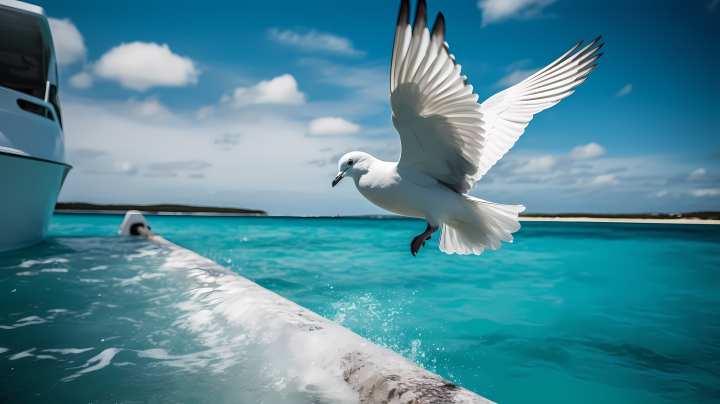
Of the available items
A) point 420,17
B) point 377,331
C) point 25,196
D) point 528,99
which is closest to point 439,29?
point 420,17

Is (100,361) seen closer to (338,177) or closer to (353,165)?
(338,177)

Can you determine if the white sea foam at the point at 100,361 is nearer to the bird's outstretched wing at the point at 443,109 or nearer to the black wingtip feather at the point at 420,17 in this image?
the bird's outstretched wing at the point at 443,109

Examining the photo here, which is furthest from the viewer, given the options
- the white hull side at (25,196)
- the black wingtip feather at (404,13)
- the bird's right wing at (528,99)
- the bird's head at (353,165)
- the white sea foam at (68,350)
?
the white hull side at (25,196)

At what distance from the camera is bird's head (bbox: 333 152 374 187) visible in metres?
2.23

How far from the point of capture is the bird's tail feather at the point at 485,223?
8.25 feet

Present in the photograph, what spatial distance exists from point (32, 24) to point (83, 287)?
5.37 meters

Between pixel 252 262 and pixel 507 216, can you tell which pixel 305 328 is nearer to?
pixel 507 216

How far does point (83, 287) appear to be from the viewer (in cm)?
464

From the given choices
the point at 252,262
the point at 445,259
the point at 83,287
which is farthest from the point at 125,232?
the point at 445,259

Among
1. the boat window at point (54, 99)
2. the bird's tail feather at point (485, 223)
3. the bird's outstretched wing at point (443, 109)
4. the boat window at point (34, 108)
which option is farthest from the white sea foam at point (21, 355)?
the boat window at point (54, 99)

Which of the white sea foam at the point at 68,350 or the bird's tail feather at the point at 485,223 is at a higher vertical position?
the bird's tail feather at the point at 485,223

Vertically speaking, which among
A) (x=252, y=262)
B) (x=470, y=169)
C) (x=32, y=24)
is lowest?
(x=252, y=262)

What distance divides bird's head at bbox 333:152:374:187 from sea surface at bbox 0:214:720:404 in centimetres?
121

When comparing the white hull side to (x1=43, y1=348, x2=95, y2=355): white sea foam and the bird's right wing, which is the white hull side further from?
the bird's right wing
